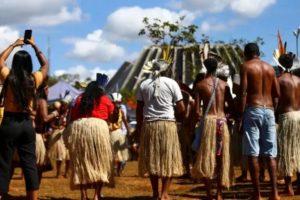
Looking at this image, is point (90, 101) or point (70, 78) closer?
point (90, 101)

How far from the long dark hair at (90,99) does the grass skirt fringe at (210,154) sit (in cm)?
143

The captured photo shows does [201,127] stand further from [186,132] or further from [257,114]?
[186,132]

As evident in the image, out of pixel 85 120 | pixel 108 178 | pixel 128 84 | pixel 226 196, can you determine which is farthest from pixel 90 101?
pixel 128 84

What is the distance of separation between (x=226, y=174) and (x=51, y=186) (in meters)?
4.06

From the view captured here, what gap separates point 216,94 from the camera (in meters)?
7.46

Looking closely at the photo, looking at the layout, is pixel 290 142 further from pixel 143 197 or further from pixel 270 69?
pixel 143 197

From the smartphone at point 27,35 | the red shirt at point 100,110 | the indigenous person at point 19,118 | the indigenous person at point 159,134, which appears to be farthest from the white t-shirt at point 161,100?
the smartphone at point 27,35

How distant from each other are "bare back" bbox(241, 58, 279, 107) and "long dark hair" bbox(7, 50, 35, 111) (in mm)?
2469

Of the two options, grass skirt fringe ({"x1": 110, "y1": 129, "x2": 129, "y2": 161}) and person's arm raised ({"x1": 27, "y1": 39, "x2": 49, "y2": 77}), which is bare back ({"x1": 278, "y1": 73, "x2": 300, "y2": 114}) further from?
grass skirt fringe ({"x1": 110, "y1": 129, "x2": 129, "y2": 161})

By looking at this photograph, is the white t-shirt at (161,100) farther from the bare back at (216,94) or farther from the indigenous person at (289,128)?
the indigenous person at (289,128)

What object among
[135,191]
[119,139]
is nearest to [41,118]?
[135,191]

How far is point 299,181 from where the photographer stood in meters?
8.19

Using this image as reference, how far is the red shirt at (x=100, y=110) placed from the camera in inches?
304

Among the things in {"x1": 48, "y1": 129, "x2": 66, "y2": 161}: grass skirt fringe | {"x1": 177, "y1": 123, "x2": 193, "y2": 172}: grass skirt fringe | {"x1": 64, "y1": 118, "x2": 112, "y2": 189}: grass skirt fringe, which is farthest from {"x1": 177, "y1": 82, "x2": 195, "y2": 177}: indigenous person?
{"x1": 48, "y1": 129, "x2": 66, "y2": 161}: grass skirt fringe
